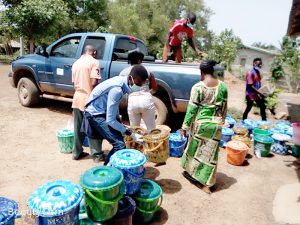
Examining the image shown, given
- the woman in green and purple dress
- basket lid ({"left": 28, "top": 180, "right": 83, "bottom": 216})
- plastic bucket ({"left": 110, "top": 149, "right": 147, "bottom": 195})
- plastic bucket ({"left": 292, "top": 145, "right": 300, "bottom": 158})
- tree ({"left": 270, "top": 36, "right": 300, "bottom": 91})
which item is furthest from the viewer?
tree ({"left": 270, "top": 36, "right": 300, "bottom": 91})

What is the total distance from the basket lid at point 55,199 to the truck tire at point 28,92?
5933 mm

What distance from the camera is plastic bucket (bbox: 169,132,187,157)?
17.3 ft

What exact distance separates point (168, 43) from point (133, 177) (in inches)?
184

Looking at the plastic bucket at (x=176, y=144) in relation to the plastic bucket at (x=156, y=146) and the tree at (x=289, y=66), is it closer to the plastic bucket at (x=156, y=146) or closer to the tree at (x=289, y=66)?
the plastic bucket at (x=156, y=146)

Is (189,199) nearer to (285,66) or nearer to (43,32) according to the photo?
(43,32)

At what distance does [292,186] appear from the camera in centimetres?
459

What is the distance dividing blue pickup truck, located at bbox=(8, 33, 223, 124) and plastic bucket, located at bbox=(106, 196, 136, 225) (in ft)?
10.4

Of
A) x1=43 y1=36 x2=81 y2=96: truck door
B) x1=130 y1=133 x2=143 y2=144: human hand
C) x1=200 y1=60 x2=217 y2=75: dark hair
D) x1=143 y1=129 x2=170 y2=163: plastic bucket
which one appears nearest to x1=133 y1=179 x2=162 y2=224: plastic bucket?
x1=143 y1=129 x2=170 y2=163: plastic bucket

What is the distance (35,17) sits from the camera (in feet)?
60.0

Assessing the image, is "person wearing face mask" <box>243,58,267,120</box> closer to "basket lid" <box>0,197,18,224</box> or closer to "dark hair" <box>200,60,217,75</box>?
"dark hair" <box>200,60,217,75</box>

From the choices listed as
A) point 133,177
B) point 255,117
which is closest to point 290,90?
point 255,117

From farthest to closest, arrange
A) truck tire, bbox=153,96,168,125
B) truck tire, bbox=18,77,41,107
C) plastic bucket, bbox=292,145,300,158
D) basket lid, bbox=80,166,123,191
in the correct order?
truck tire, bbox=18,77,41,107, truck tire, bbox=153,96,168,125, plastic bucket, bbox=292,145,300,158, basket lid, bbox=80,166,123,191

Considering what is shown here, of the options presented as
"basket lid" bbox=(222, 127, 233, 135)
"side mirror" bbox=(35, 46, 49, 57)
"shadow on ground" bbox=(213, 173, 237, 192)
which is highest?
"side mirror" bbox=(35, 46, 49, 57)

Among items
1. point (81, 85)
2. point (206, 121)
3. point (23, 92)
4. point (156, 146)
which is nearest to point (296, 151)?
point (206, 121)
